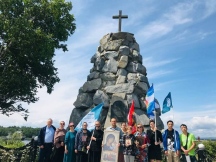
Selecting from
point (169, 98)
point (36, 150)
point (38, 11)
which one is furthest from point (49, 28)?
point (169, 98)

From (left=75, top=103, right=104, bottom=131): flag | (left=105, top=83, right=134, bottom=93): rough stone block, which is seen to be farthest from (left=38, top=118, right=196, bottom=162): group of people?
(left=105, top=83, right=134, bottom=93): rough stone block

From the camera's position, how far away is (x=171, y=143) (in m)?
7.65

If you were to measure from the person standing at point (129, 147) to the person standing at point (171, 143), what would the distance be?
1037 mm

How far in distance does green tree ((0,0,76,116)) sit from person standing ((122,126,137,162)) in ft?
24.9

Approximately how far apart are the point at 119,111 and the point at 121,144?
17.9ft

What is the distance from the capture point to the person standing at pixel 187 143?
7520mm

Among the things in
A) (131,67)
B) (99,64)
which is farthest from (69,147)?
(131,67)

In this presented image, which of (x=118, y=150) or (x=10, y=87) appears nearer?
(x=118, y=150)

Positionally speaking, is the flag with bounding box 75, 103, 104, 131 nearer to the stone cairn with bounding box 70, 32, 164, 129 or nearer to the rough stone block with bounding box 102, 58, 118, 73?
the stone cairn with bounding box 70, 32, 164, 129

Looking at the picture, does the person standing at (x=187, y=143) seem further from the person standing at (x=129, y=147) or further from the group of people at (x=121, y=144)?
the person standing at (x=129, y=147)

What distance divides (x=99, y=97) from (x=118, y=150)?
5.88 meters

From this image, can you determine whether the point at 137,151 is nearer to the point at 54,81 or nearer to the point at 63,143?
the point at 63,143

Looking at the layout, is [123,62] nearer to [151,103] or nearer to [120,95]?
[120,95]

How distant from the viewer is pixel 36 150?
31.8 ft
